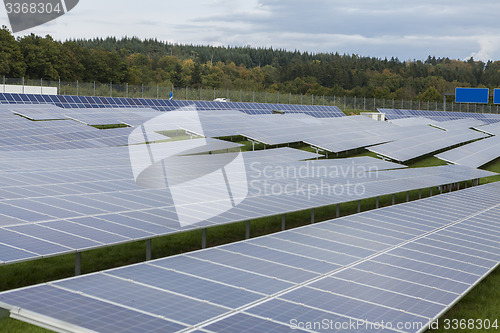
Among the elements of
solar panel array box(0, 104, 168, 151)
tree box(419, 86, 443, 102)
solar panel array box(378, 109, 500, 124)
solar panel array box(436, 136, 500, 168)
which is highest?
tree box(419, 86, 443, 102)

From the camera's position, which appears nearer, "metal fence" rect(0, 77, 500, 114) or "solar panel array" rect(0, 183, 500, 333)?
"solar panel array" rect(0, 183, 500, 333)

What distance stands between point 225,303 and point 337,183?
15.4m

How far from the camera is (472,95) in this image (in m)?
110

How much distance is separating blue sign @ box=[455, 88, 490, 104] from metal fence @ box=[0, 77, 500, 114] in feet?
12.4

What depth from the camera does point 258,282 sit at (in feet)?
36.1

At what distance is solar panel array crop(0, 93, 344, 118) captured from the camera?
188 feet

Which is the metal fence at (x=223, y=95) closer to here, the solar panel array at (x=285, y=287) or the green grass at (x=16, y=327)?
the green grass at (x=16, y=327)

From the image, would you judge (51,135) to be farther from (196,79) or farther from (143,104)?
(196,79)

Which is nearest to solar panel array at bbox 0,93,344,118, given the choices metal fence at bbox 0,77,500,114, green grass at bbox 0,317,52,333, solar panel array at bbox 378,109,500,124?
metal fence at bbox 0,77,500,114

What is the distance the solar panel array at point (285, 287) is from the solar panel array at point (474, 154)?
83.2 ft

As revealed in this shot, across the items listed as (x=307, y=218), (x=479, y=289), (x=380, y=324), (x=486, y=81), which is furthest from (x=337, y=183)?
(x=486, y=81)

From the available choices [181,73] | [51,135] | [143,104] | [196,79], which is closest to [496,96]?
[196,79]

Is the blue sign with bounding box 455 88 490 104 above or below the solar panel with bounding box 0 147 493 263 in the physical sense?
above

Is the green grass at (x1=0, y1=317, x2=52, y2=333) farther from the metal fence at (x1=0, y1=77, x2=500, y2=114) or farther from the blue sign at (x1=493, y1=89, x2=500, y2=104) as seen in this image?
the blue sign at (x1=493, y1=89, x2=500, y2=104)
